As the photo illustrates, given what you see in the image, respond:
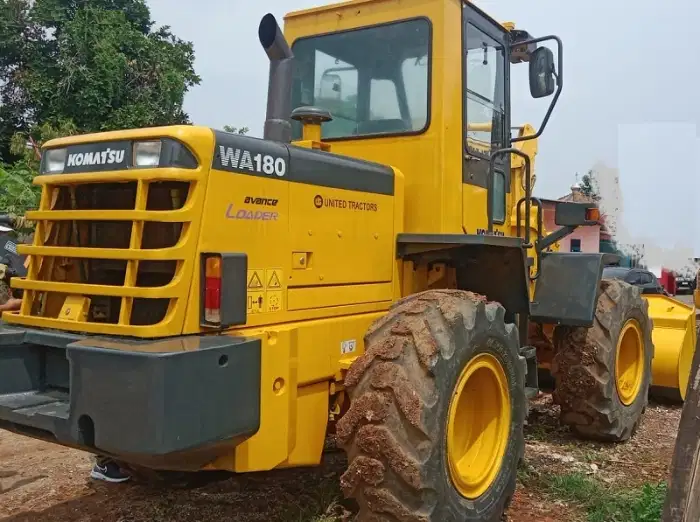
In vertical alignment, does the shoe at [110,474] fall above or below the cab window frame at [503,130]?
below

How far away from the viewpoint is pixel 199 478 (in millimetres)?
4090

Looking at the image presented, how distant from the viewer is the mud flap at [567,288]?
543 centimetres

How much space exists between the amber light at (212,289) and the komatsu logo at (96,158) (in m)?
0.64

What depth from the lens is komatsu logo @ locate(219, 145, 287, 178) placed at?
126 inches

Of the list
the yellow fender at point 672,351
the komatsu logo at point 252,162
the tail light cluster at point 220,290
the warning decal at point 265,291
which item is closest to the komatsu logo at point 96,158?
the komatsu logo at point 252,162

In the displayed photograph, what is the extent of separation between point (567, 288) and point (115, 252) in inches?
146

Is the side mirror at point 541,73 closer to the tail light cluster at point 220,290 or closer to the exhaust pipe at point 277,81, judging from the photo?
the exhaust pipe at point 277,81

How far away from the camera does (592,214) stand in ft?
18.0

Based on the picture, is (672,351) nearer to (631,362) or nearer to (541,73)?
(631,362)

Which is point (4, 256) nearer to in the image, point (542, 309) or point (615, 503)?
point (542, 309)

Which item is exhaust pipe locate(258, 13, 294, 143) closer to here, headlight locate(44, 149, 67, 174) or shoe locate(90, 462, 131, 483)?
headlight locate(44, 149, 67, 174)

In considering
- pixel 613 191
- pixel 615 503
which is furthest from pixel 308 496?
pixel 613 191

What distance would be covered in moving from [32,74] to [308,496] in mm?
17769

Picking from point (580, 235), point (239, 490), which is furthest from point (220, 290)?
point (580, 235)
